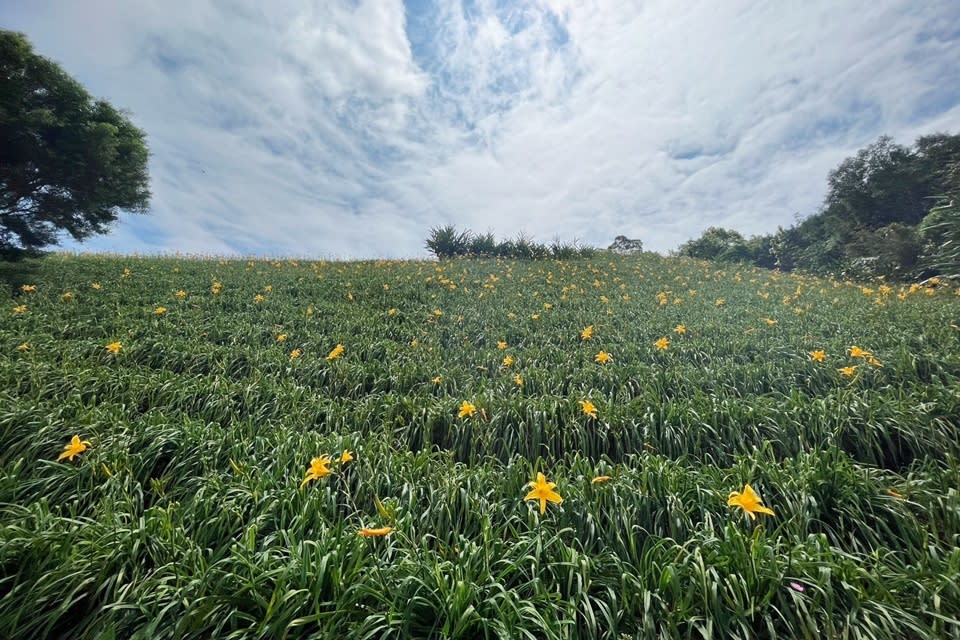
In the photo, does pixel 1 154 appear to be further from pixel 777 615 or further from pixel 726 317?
pixel 726 317

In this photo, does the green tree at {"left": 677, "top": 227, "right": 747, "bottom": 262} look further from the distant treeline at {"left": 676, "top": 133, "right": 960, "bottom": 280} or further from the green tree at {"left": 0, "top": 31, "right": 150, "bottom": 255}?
the green tree at {"left": 0, "top": 31, "right": 150, "bottom": 255}

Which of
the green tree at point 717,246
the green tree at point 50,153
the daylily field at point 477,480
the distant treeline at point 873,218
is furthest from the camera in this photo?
the green tree at point 717,246

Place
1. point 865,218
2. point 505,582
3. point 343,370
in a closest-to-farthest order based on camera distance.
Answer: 1. point 505,582
2. point 343,370
3. point 865,218

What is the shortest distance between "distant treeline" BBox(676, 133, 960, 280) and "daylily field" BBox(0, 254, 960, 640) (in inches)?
473

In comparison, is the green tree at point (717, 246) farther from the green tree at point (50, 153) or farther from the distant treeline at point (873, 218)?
the green tree at point (50, 153)

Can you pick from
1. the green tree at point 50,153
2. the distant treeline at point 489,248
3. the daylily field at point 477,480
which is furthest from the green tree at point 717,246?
the green tree at point 50,153

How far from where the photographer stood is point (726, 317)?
567 centimetres

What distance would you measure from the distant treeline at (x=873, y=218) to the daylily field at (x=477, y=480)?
1202 cm

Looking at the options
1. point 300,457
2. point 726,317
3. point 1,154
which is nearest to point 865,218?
point 726,317

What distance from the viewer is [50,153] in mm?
7109

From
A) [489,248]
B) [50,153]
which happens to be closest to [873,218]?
[489,248]

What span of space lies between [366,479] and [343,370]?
1.80 metres

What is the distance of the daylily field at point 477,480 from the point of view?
4.48 ft

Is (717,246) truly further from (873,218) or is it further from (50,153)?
→ (50,153)
